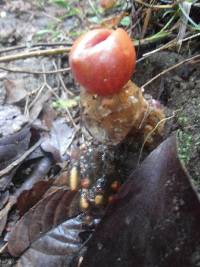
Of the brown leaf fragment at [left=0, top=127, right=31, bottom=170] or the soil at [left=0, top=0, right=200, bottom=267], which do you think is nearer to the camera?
the soil at [left=0, top=0, right=200, bottom=267]

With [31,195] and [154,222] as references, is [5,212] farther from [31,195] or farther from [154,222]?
[154,222]

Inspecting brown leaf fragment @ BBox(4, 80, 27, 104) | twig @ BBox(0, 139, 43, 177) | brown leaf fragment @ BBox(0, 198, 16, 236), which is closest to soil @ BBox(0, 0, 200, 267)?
brown leaf fragment @ BBox(4, 80, 27, 104)

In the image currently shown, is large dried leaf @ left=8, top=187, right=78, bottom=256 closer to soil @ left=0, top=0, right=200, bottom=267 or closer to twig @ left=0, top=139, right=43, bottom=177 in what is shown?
soil @ left=0, top=0, right=200, bottom=267

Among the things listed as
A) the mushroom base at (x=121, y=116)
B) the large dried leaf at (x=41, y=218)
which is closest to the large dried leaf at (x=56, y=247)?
the large dried leaf at (x=41, y=218)

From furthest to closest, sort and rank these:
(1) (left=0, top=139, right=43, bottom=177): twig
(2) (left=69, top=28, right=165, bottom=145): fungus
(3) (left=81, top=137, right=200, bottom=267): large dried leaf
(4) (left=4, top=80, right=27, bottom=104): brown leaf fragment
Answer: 1. (4) (left=4, top=80, right=27, bottom=104): brown leaf fragment
2. (1) (left=0, top=139, right=43, bottom=177): twig
3. (2) (left=69, top=28, right=165, bottom=145): fungus
4. (3) (left=81, top=137, right=200, bottom=267): large dried leaf

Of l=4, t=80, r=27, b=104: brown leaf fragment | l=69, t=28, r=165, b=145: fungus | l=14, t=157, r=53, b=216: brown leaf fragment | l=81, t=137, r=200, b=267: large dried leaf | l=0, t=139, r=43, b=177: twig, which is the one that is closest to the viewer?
l=81, t=137, r=200, b=267: large dried leaf

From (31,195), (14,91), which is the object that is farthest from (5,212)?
(14,91)

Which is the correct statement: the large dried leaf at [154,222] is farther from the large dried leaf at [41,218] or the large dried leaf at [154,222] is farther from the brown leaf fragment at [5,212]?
the brown leaf fragment at [5,212]
